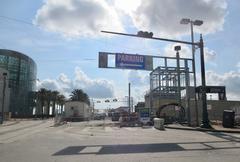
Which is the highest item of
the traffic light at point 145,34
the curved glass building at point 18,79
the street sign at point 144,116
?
the curved glass building at point 18,79

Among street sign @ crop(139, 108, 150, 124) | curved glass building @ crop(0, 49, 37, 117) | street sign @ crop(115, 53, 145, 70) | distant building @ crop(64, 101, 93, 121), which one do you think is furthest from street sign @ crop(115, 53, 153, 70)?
curved glass building @ crop(0, 49, 37, 117)

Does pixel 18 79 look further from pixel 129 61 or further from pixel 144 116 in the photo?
pixel 129 61

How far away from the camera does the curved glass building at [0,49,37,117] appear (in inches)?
4153

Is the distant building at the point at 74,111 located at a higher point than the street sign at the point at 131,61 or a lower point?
lower

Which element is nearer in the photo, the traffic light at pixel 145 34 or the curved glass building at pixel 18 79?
the traffic light at pixel 145 34

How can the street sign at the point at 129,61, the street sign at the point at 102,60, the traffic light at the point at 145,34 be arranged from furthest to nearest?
1. the street sign at the point at 129,61
2. the street sign at the point at 102,60
3. the traffic light at the point at 145,34

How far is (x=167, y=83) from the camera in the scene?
2591 inches

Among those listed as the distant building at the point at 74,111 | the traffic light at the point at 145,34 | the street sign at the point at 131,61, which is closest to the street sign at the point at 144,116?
the street sign at the point at 131,61

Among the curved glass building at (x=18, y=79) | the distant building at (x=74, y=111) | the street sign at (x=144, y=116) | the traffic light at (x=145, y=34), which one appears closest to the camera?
the traffic light at (x=145, y=34)

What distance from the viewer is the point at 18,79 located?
110m

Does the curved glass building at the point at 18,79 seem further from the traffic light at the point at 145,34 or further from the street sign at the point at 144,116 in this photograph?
the traffic light at the point at 145,34

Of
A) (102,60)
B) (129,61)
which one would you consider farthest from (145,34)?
(129,61)

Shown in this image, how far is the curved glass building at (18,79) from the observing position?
4153 inches

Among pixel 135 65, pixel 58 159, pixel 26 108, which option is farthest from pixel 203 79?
pixel 26 108
